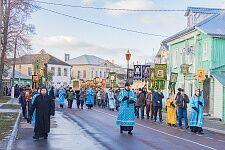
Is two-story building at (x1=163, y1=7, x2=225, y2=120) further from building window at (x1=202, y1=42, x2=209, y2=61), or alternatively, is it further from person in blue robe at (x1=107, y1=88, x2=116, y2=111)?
person in blue robe at (x1=107, y1=88, x2=116, y2=111)

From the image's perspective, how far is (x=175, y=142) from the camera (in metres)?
16.6

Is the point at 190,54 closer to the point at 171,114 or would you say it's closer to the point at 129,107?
the point at 171,114

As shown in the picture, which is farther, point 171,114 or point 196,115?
point 171,114

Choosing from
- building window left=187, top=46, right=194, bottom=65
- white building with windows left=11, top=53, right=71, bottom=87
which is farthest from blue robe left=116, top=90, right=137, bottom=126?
white building with windows left=11, top=53, right=71, bottom=87

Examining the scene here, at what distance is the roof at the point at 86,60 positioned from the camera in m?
146

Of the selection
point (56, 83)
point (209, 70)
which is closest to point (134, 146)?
point (209, 70)

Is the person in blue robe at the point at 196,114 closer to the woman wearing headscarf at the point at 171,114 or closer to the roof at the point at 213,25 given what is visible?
the woman wearing headscarf at the point at 171,114

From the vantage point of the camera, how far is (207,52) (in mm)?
36875

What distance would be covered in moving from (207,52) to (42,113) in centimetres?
2229

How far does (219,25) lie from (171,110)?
14322 millimetres

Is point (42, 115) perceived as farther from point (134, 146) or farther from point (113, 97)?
point (113, 97)

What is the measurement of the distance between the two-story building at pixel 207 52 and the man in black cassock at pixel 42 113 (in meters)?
16.3

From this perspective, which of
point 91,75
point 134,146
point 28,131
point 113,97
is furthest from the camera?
point 91,75

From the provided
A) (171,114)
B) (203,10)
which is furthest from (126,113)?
(203,10)
